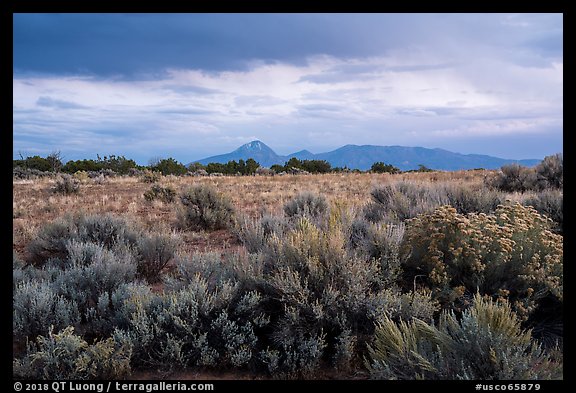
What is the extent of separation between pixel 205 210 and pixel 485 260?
6425 mm

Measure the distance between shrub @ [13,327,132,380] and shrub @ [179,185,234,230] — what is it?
582cm

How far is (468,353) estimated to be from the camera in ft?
10.8

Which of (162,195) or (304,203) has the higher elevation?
(162,195)

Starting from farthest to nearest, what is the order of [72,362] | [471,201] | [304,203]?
1. [304,203]
2. [471,201]
3. [72,362]

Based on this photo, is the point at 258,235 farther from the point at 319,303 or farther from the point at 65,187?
the point at 65,187

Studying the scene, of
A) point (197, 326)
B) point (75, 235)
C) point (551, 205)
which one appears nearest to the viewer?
point (197, 326)

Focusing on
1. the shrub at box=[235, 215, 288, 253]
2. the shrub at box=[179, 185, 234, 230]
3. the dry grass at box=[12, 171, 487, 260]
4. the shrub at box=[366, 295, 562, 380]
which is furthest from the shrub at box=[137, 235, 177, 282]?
the shrub at box=[366, 295, 562, 380]

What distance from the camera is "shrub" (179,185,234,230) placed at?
9.55 metres

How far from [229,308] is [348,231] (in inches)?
82.0

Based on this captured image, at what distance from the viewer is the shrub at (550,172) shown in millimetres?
14061

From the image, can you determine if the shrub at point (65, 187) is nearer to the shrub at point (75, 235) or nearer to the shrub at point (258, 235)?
the shrub at point (75, 235)

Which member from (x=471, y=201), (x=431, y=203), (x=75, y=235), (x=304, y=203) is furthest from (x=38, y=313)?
(x=471, y=201)

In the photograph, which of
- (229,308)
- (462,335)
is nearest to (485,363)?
(462,335)
